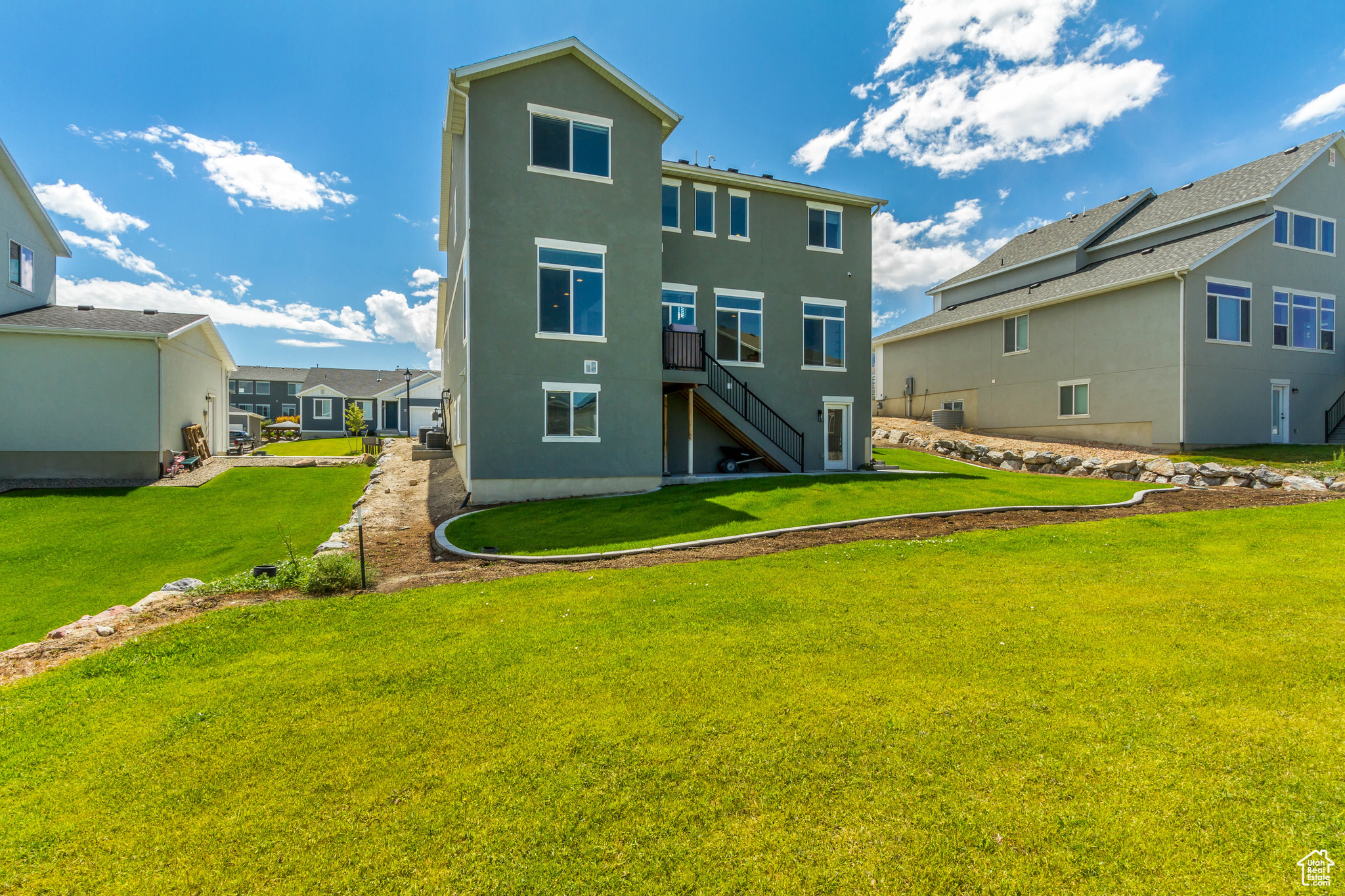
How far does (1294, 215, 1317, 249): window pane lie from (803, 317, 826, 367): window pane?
18.9 meters

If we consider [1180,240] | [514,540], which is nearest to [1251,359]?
[1180,240]

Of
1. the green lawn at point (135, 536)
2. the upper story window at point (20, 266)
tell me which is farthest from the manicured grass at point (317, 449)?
the green lawn at point (135, 536)

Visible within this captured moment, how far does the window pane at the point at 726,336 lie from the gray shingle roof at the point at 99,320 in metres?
15.9

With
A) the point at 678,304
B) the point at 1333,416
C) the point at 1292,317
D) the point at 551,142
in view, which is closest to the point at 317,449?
the point at 678,304

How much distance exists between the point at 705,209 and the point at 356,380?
48492 mm

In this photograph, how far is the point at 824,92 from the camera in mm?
19547

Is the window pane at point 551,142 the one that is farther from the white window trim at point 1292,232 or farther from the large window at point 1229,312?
the white window trim at point 1292,232

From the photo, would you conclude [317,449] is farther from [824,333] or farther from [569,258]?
[824,333]

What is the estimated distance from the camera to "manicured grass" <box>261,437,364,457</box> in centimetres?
2711

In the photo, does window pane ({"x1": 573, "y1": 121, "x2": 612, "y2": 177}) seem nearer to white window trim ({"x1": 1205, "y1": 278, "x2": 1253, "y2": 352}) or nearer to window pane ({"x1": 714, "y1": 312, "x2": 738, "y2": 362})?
window pane ({"x1": 714, "y1": 312, "x2": 738, "y2": 362})

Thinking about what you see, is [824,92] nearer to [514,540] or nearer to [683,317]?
[683,317]

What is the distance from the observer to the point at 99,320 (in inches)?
672

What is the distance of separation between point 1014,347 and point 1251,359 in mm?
7396

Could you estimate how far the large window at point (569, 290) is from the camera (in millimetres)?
13688
